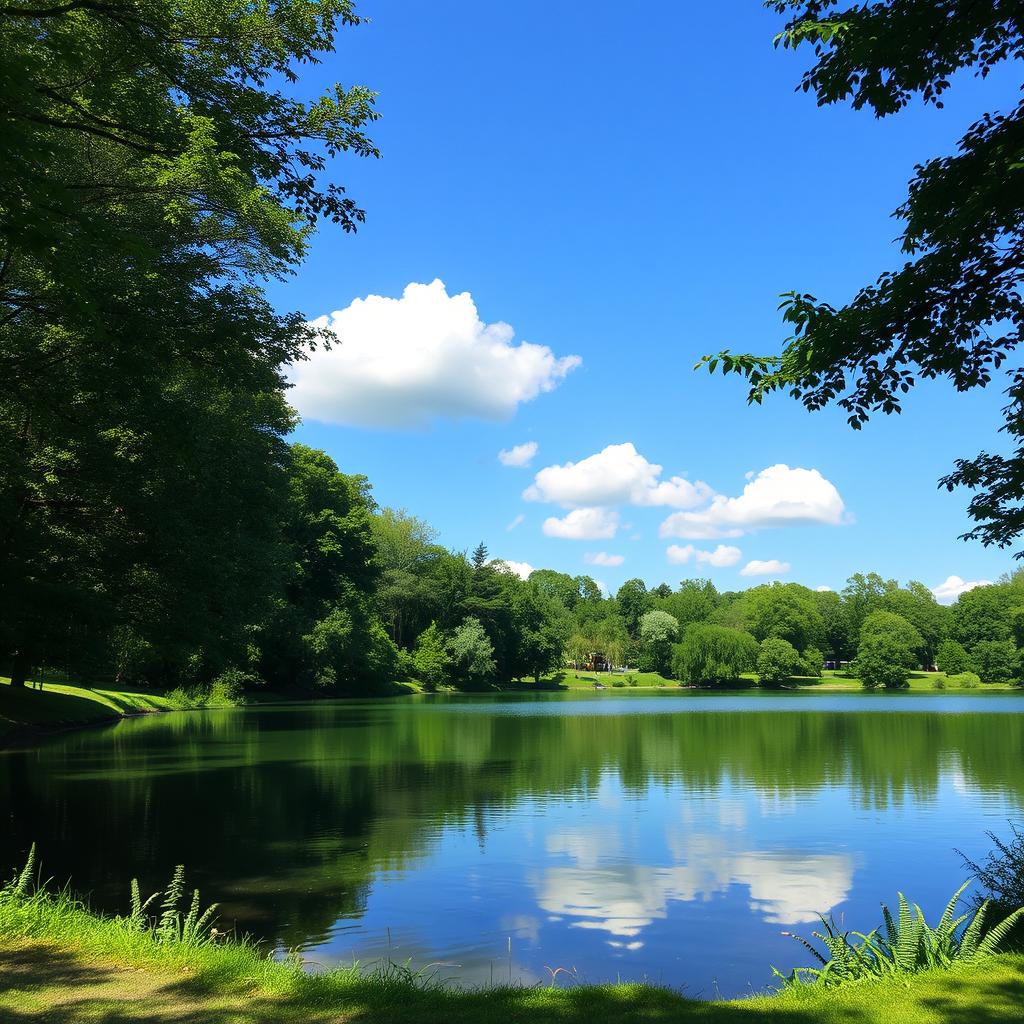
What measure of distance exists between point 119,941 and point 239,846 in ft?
23.4

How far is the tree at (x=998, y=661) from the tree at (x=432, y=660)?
5937 centimetres

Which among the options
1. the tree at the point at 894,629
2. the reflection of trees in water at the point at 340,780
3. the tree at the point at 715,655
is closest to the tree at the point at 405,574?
the tree at the point at 715,655

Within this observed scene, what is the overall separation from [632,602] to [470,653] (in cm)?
7117

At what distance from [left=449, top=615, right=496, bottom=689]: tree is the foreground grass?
7245 centimetres

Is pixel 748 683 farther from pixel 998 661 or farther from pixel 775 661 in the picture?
pixel 998 661

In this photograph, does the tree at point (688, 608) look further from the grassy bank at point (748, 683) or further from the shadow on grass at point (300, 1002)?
the shadow on grass at point (300, 1002)

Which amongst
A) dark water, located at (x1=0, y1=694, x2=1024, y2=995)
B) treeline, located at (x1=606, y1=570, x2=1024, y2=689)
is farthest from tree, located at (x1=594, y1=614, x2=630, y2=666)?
dark water, located at (x1=0, y1=694, x2=1024, y2=995)

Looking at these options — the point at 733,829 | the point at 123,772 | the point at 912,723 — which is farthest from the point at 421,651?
the point at 733,829

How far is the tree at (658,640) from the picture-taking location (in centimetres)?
10844

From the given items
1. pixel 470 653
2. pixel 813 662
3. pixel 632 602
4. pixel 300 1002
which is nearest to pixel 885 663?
pixel 813 662

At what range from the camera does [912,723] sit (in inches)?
1539

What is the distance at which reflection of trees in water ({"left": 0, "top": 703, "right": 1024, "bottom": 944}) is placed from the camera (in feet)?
39.3

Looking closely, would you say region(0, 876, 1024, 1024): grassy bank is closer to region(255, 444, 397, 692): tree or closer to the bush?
region(255, 444, 397, 692): tree

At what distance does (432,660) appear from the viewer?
77125 millimetres
